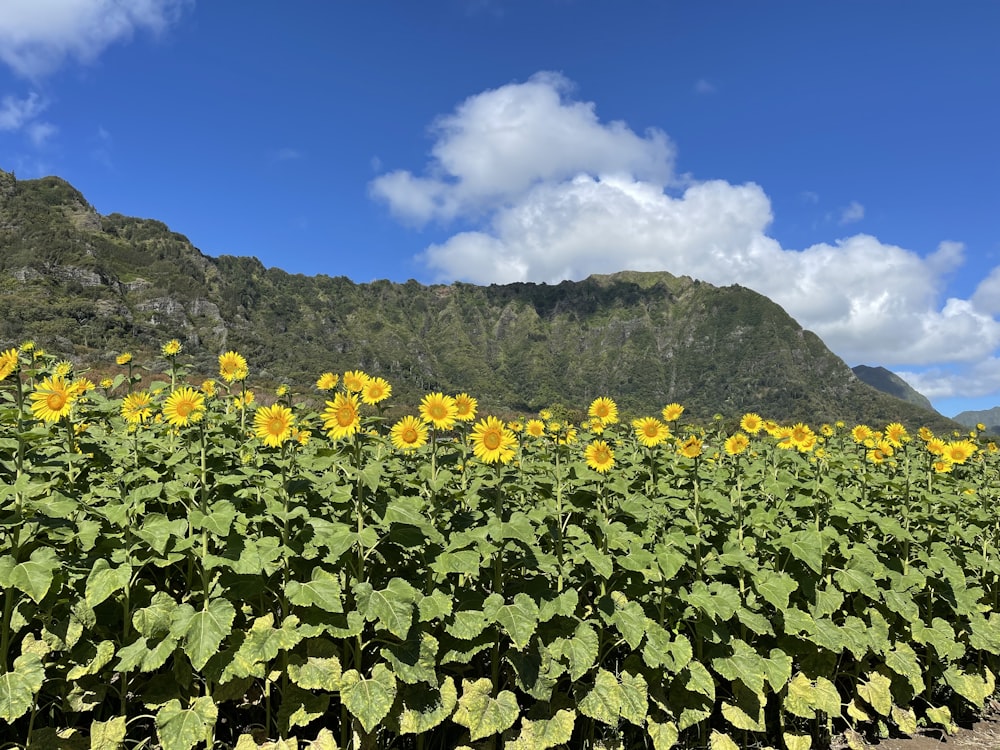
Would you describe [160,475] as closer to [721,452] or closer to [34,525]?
[34,525]

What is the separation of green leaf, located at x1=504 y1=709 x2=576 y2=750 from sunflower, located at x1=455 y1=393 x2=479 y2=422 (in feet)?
6.45

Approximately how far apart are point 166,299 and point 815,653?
633 feet

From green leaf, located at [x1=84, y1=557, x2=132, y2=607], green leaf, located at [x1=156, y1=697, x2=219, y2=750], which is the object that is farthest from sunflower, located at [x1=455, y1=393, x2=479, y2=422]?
green leaf, located at [x1=156, y1=697, x2=219, y2=750]

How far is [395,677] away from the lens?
3.27 meters

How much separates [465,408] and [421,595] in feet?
4.35

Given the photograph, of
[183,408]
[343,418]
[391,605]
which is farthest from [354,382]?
[391,605]

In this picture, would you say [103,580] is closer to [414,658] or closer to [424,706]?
[414,658]

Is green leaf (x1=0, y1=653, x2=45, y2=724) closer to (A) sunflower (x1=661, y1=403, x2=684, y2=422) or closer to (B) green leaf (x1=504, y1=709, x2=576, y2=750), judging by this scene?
(B) green leaf (x1=504, y1=709, x2=576, y2=750)

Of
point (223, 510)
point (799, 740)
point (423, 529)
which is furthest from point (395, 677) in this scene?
point (799, 740)

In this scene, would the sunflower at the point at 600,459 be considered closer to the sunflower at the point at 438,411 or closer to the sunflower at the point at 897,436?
the sunflower at the point at 438,411

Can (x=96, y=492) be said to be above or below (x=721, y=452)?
below

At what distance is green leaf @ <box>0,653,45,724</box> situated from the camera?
279 cm

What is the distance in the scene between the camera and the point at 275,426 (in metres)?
3.80

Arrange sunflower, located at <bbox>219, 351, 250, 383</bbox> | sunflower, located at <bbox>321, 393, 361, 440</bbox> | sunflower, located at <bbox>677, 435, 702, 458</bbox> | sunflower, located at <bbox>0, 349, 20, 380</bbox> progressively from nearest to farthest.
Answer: sunflower, located at <bbox>321, 393, 361, 440</bbox> < sunflower, located at <bbox>0, 349, 20, 380</bbox> < sunflower, located at <bbox>677, 435, 702, 458</bbox> < sunflower, located at <bbox>219, 351, 250, 383</bbox>
